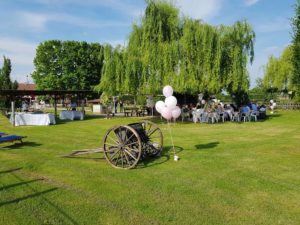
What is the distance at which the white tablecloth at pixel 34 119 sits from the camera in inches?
797

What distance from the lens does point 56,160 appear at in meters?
8.74

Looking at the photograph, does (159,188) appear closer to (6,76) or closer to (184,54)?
(184,54)

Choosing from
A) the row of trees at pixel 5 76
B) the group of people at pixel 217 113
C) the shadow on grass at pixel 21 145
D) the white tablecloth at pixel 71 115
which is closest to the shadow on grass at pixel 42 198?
the shadow on grass at pixel 21 145

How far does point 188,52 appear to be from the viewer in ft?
61.9

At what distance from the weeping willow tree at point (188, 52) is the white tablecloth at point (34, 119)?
661 cm

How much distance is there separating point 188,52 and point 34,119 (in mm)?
10849

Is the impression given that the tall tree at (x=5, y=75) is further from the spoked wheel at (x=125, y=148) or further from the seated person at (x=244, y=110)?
the spoked wheel at (x=125, y=148)

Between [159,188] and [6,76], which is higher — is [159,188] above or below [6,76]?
below

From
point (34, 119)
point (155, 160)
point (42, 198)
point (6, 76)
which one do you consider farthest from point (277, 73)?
point (42, 198)

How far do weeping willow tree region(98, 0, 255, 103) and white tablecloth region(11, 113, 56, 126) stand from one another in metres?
6.61

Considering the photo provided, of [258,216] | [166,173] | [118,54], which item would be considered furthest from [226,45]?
[258,216]

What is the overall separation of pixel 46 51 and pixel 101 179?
4142 cm

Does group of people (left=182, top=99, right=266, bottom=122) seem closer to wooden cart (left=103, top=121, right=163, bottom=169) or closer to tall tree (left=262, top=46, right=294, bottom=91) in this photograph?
wooden cart (left=103, top=121, right=163, bottom=169)

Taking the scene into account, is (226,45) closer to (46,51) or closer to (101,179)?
(101,179)
